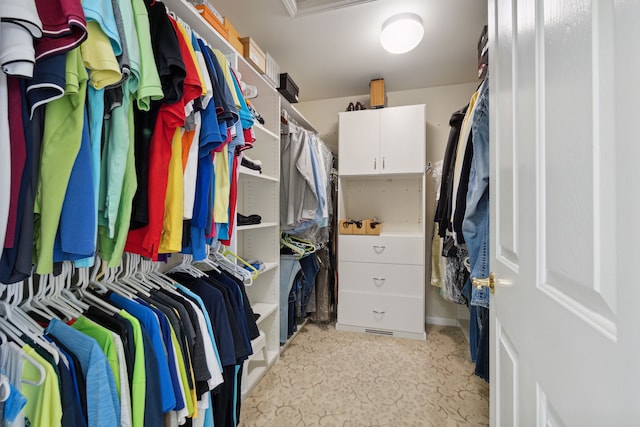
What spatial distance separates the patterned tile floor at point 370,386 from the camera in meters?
1.50

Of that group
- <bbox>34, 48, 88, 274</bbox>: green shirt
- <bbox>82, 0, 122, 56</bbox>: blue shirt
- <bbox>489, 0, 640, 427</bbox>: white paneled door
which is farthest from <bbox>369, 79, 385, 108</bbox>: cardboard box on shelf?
<bbox>34, 48, 88, 274</bbox>: green shirt

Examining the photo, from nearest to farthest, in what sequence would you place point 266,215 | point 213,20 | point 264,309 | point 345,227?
point 213,20 → point 264,309 → point 266,215 → point 345,227

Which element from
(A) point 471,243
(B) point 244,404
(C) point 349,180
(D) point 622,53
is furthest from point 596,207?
(C) point 349,180

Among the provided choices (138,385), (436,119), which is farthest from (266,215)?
(436,119)

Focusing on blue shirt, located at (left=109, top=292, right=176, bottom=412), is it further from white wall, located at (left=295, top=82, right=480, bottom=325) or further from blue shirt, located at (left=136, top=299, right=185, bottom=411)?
white wall, located at (left=295, top=82, right=480, bottom=325)

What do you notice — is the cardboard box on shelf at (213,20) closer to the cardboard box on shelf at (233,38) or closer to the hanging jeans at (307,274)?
the cardboard box on shelf at (233,38)

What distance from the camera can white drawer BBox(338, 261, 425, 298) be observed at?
7.93 ft

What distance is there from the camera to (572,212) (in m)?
0.40

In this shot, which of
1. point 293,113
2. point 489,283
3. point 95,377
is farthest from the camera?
point 293,113

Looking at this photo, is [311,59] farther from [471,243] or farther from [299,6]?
[471,243]

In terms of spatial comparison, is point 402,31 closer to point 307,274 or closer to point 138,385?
point 307,274

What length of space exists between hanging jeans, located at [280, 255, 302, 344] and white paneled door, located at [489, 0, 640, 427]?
1.66 metres

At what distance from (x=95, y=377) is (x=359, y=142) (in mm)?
2400

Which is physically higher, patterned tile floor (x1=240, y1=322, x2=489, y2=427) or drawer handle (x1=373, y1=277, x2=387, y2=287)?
drawer handle (x1=373, y1=277, x2=387, y2=287)
